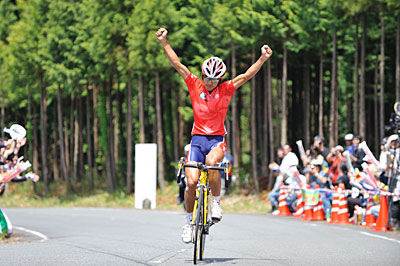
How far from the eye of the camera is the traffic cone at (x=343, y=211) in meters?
21.1

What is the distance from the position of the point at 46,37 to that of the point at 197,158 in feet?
104

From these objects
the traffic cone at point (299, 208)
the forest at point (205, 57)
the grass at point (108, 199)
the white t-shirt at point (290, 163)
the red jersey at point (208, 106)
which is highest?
the forest at point (205, 57)

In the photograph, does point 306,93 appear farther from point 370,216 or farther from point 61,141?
point 370,216

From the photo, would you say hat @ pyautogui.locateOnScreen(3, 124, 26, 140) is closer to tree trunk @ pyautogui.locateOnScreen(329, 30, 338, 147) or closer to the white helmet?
the white helmet

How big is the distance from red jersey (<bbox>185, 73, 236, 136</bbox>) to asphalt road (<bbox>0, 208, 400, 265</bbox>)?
5.86ft

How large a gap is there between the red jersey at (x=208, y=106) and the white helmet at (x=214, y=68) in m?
0.24

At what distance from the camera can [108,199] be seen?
3925 centimetres

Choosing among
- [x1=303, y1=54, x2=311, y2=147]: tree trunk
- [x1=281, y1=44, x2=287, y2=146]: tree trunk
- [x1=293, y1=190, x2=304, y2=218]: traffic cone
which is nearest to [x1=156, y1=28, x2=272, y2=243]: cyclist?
[x1=293, y1=190, x2=304, y2=218]: traffic cone

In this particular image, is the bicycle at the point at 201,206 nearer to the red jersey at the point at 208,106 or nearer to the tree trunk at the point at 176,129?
the red jersey at the point at 208,106

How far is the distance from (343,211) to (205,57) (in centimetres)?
1494

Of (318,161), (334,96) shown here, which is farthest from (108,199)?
(318,161)

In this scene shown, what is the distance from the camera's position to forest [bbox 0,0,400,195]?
106 feet

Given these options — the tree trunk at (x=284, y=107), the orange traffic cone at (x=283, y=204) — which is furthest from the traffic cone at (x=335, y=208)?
the tree trunk at (x=284, y=107)

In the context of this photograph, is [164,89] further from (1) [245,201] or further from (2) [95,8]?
(1) [245,201]
